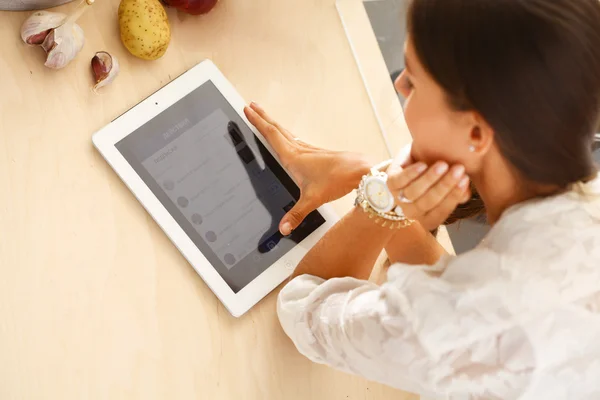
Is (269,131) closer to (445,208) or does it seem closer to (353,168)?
(353,168)

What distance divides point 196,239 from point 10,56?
279 millimetres

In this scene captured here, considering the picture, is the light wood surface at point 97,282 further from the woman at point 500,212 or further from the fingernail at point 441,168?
the fingernail at point 441,168

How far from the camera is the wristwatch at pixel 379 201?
0.62m

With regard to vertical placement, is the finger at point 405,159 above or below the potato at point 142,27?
below

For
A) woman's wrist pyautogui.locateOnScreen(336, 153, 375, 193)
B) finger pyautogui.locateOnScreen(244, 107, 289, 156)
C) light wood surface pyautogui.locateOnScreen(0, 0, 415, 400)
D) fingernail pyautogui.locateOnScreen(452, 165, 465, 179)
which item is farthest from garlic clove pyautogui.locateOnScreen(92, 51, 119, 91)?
fingernail pyautogui.locateOnScreen(452, 165, 465, 179)

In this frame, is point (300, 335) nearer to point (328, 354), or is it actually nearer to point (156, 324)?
point (328, 354)

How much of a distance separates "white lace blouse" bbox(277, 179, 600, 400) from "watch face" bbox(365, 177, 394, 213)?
0.38 ft

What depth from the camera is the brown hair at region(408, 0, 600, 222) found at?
1.40 feet

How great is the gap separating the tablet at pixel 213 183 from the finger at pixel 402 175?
122 millimetres

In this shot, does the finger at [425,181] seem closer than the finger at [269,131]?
Yes

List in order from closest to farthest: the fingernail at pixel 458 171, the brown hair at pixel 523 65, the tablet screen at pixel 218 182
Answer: the brown hair at pixel 523 65 → the fingernail at pixel 458 171 → the tablet screen at pixel 218 182

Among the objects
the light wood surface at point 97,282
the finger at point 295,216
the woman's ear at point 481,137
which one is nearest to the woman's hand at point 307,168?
the finger at point 295,216

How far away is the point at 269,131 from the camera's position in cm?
69

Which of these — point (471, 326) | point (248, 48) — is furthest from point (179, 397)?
point (248, 48)
